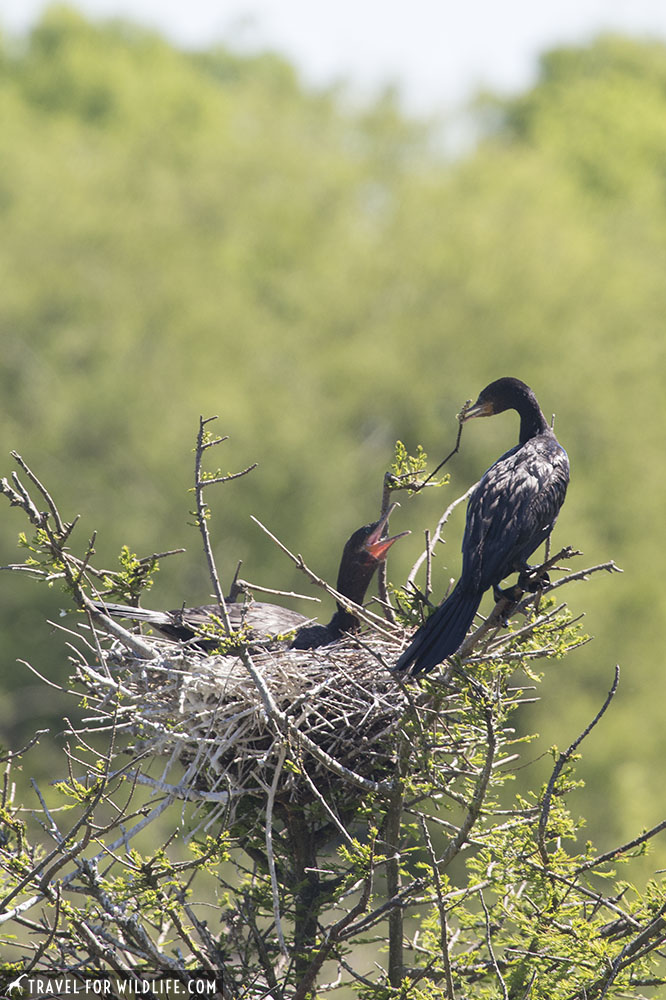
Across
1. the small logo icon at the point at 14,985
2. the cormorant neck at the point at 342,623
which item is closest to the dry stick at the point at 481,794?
the small logo icon at the point at 14,985

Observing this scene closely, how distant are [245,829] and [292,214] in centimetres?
1923

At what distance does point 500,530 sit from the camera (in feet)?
→ 15.7

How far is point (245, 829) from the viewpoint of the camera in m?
4.89

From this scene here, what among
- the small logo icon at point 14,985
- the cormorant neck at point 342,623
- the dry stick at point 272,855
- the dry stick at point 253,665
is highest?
the cormorant neck at point 342,623

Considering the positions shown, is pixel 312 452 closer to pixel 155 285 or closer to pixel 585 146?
pixel 155 285

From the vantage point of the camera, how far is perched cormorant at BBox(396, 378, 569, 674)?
14.0 ft

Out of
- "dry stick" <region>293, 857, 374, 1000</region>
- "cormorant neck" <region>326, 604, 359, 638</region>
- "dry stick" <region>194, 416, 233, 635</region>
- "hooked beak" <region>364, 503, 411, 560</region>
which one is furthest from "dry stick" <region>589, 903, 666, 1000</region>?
"hooked beak" <region>364, 503, 411, 560</region>

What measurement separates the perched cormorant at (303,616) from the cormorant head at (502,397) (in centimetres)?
65

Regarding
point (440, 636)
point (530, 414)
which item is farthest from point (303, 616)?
point (440, 636)

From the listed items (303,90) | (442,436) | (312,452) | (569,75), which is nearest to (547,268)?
(442,436)

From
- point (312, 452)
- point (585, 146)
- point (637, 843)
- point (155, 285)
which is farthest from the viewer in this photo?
point (585, 146)

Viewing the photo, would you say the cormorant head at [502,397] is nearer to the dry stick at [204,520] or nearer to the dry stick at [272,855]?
the dry stick at [204,520]

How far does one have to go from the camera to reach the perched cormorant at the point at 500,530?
4277 mm

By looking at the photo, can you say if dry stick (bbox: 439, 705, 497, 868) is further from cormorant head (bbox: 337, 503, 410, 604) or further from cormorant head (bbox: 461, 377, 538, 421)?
cormorant head (bbox: 337, 503, 410, 604)
